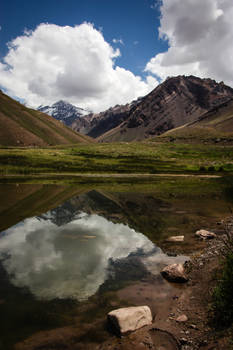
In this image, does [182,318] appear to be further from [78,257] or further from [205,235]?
[205,235]

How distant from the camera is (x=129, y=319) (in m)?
10.6

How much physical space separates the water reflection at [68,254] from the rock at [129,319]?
310cm

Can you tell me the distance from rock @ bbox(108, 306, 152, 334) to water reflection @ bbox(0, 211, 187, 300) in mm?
3102

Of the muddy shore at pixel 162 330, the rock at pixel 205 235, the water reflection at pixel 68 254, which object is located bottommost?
the water reflection at pixel 68 254

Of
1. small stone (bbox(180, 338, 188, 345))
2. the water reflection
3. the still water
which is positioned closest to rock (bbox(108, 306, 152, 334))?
the still water

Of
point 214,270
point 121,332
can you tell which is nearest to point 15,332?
point 121,332

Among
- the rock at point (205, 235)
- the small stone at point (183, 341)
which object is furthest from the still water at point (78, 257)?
the small stone at point (183, 341)

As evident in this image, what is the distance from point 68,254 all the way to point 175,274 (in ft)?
27.1

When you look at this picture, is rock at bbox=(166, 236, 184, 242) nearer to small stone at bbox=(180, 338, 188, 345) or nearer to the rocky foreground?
the rocky foreground

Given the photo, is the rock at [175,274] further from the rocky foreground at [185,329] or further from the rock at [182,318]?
the rock at [182,318]

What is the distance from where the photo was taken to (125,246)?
2133cm

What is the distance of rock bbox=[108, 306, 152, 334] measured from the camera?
34.0ft

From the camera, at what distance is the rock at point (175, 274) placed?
1476 cm

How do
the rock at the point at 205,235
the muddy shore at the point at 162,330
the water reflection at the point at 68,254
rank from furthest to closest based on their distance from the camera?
the rock at the point at 205,235
the water reflection at the point at 68,254
the muddy shore at the point at 162,330
